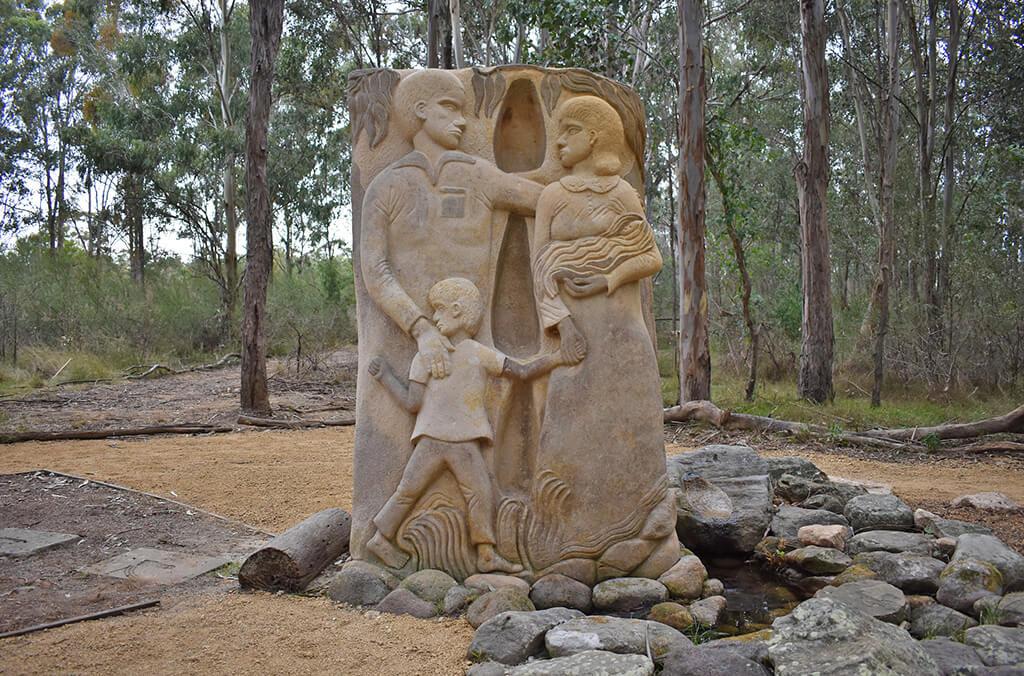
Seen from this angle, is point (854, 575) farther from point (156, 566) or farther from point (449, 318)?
point (156, 566)

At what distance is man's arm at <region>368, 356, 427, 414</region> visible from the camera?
4387mm

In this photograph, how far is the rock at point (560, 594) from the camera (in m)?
4.14

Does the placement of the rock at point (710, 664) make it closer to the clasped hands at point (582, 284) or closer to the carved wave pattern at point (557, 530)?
the carved wave pattern at point (557, 530)

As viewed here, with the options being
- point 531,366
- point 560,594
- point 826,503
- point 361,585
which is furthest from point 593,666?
point 826,503

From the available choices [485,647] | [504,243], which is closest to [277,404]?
[504,243]

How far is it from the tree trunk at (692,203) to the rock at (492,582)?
624 cm

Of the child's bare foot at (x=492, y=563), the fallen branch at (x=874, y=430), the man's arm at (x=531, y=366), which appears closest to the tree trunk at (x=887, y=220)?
the fallen branch at (x=874, y=430)

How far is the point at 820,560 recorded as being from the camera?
455 centimetres

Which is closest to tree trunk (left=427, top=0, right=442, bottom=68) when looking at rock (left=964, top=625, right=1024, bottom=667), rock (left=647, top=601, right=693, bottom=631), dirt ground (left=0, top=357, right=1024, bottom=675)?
dirt ground (left=0, top=357, right=1024, bottom=675)

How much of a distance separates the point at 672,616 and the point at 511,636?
2.82 feet

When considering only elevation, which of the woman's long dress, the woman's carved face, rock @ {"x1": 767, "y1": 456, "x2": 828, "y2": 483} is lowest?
rock @ {"x1": 767, "y1": 456, "x2": 828, "y2": 483}

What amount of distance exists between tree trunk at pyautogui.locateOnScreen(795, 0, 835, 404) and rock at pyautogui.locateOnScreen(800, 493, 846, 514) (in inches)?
225

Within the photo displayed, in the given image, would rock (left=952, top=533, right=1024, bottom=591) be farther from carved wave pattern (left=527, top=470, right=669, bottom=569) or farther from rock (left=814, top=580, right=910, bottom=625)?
carved wave pattern (left=527, top=470, right=669, bottom=569)

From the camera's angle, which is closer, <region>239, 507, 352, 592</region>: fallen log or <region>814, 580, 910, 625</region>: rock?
<region>814, 580, 910, 625</region>: rock
